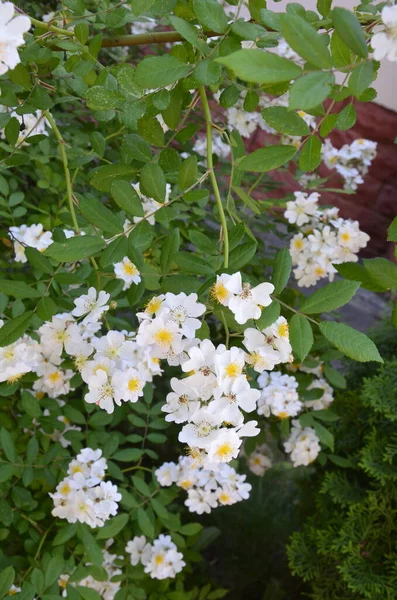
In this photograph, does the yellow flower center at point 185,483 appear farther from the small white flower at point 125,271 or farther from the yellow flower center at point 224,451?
the yellow flower center at point 224,451

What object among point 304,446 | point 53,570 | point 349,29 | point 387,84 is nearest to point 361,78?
point 349,29

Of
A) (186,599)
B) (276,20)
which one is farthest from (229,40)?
(186,599)

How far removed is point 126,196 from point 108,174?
7 centimetres

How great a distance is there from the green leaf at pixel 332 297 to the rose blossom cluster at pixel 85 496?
0.56 m

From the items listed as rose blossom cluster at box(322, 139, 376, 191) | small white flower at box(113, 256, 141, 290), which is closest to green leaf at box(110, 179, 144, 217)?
small white flower at box(113, 256, 141, 290)

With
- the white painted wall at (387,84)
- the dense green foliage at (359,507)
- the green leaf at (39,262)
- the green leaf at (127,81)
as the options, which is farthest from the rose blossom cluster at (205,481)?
the white painted wall at (387,84)

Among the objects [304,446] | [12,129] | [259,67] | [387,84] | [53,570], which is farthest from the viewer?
[387,84]

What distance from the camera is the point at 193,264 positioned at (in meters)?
0.64

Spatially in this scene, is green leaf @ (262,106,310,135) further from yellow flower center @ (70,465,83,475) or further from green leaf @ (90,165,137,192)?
yellow flower center @ (70,465,83,475)

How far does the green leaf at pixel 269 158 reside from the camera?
0.56 m

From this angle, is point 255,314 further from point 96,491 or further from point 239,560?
point 239,560

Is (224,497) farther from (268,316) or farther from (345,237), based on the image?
(268,316)

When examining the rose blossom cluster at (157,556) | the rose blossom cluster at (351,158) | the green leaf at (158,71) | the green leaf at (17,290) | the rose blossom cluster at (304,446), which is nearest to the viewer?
the green leaf at (158,71)

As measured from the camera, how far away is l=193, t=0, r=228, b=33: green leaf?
21.9 inches
